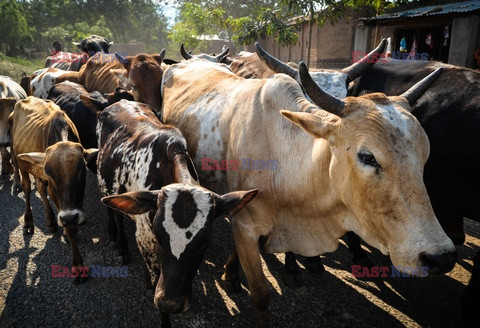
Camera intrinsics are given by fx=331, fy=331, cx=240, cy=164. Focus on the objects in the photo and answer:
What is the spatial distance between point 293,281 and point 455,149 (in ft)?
6.72

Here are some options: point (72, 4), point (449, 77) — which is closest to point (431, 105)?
point (449, 77)

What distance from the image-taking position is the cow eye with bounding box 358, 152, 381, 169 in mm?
1930

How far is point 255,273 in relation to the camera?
2.86 m

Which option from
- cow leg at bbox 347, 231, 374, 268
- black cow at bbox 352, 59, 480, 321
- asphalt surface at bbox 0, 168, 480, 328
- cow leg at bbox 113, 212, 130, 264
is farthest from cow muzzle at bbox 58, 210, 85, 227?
black cow at bbox 352, 59, 480, 321

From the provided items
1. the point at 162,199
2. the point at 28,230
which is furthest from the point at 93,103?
the point at 162,199

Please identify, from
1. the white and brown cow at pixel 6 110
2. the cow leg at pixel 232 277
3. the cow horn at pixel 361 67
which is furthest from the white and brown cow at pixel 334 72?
the white and brown cow at pixel 6 110

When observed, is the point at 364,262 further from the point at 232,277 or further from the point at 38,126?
the point at 38,126

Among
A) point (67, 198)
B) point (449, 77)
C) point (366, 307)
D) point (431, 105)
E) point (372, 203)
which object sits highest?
point (449, 77)

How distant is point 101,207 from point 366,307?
4.09 metres

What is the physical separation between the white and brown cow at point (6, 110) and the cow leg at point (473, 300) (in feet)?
21.9

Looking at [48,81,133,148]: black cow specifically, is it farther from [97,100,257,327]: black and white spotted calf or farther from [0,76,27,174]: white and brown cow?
[97,100,257,327]: black and white spotted calf

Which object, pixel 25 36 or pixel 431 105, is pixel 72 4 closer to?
pixel 25 36

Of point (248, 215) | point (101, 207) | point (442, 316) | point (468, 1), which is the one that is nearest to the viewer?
point (248, 215)

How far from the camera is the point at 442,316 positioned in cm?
307
